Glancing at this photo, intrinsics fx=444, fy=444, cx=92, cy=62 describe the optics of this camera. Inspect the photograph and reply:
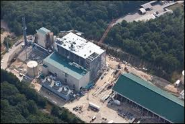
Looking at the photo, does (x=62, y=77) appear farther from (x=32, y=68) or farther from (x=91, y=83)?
(x=32, y=68)

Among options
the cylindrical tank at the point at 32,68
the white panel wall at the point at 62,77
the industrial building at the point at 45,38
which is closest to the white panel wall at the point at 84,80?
the white panel wall at the point at 62,77

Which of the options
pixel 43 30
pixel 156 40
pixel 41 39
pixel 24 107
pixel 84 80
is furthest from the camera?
pixel 156 40

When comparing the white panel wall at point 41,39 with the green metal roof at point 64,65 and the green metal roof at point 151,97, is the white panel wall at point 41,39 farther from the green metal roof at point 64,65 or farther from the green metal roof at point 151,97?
the green metal roof at point 151,97

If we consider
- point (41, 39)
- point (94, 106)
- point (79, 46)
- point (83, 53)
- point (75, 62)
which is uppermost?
point (79, 46)

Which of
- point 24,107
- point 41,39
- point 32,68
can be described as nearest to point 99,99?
point 24,107

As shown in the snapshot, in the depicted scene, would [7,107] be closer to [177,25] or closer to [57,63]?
[57,63]

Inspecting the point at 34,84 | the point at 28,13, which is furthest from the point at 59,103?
the point at 28,13

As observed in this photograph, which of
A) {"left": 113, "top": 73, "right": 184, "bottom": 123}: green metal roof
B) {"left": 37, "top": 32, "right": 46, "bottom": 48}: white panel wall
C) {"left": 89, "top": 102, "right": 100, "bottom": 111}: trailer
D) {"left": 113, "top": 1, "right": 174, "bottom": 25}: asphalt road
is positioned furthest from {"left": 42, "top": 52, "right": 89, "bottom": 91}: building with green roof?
{"left": 113, "top": 1, "right": 174, "bottom": 25}: asphalt road
